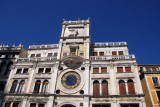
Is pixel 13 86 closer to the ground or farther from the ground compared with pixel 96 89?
farther from the ground

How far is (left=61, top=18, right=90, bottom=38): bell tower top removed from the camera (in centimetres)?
3906

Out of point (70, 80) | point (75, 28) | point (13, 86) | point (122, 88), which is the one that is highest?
point (75, 28)

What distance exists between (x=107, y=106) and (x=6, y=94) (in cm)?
2106

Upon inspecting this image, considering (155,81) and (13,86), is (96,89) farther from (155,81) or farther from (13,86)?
(13,86)

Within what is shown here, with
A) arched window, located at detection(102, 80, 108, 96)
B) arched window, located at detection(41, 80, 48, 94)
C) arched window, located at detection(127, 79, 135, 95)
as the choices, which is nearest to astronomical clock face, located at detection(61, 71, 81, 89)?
arched window, located at detection(41, 80, 48, 94)

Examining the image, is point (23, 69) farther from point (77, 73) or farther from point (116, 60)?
point (116, 60)

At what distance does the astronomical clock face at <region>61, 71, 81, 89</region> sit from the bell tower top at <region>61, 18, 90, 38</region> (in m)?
10.8

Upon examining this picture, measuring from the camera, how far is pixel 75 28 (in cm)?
4084

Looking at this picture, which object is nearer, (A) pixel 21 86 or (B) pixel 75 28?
(A) pixel 21 86

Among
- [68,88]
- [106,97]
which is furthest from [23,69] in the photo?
[106,97]

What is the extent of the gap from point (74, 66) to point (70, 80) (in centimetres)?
337

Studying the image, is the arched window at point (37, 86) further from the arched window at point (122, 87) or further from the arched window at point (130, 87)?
the arched window at point (130, 87)

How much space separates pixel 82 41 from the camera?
37188 mm

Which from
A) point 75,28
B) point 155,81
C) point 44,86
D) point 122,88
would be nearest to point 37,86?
point 44,86
